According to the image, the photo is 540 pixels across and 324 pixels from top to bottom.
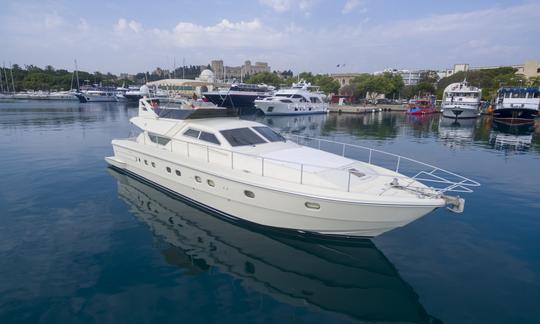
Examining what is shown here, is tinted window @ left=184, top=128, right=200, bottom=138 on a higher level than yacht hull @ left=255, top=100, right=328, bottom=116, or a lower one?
lower

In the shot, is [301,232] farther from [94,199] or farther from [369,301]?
[94,199]

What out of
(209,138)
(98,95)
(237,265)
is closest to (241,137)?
(209,138)

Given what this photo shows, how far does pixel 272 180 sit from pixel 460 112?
52.1 m

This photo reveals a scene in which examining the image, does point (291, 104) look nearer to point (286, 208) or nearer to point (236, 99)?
point (236, 99)

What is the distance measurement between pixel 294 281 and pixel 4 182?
13576 millimetres

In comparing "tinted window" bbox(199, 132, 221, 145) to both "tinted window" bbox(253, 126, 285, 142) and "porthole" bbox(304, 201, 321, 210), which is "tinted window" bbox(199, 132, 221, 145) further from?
"porthole" bbox(304, 201, 321, 210)

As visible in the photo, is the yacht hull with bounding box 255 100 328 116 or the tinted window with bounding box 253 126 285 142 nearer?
the tinted window with bounding box 253 126 285 142

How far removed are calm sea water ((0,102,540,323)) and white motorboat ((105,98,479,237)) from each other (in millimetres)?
825

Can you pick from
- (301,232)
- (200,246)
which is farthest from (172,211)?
(301,232)

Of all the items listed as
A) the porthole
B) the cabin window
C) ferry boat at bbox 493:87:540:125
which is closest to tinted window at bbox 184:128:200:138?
the cabin window

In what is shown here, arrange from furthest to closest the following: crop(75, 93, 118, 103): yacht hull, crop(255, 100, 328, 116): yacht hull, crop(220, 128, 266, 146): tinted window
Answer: crop(75, 93, 118, 103): yacht hull, crop(255, 100, 328, 116): yacht hull, crop(220, 128, 266, 146): tinted window

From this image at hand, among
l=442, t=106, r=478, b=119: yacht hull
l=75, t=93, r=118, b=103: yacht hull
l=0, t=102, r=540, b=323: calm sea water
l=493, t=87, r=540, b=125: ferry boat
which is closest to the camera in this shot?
l=0, t=102, r=540, b=323: calm sea water

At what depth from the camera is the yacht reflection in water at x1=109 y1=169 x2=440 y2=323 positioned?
5.98 meters

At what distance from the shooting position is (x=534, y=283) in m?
6.52
